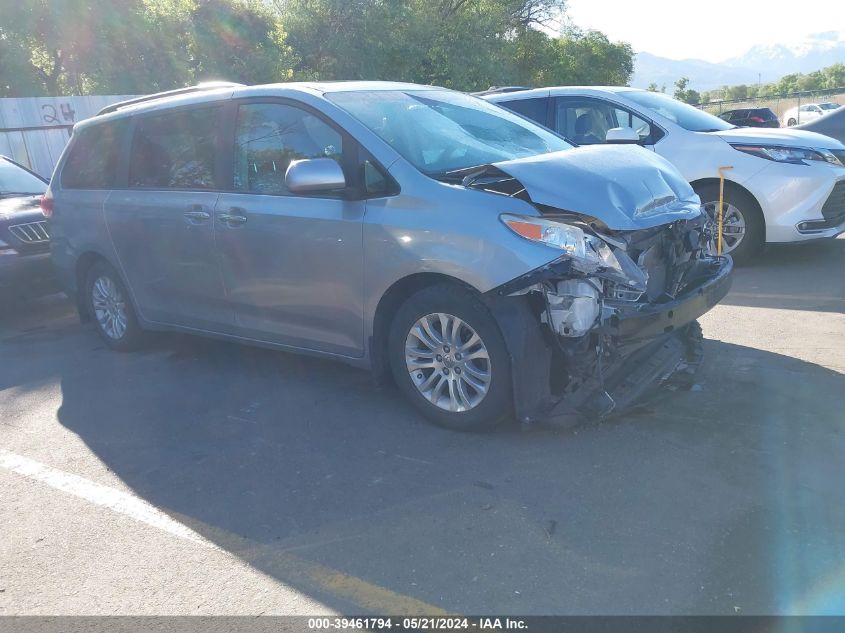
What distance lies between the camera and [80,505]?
13.1 ft

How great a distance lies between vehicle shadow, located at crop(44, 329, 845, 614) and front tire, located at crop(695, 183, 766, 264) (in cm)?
268

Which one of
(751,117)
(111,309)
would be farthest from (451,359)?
(751,117)

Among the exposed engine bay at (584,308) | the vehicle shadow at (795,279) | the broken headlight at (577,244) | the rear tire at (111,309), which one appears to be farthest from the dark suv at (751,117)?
the broken headlight at (577,244)

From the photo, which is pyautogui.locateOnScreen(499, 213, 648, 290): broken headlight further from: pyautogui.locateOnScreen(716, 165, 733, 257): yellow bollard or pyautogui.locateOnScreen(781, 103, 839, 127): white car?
pyautogui.locateOnScreen(781, 103, 839, 127): white car

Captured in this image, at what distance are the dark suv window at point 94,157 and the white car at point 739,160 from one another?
13.9ft

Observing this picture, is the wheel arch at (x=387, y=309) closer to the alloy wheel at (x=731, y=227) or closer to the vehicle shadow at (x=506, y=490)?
the vehicle shadow at (x=506, y=490)

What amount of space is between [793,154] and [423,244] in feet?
16.6

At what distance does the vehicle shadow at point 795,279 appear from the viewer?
666cm

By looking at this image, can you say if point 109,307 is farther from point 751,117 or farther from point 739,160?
point 751,117

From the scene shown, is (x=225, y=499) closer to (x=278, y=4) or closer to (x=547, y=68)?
(x=278, y=4)

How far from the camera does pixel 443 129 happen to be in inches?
196

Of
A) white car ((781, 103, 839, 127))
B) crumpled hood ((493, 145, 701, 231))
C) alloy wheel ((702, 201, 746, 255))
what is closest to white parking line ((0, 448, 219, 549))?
crumpled hood ((493, 145, 701, 231))

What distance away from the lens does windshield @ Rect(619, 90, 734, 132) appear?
27.2 feet

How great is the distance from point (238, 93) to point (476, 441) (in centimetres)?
282
